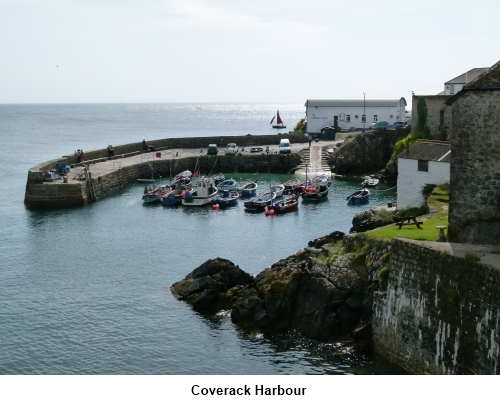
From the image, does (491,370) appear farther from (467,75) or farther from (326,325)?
(467,75)

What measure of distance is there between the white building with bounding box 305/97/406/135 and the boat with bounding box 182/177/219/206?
33010 mm

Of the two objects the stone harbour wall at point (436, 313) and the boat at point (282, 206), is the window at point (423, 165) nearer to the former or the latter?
the stone harbour wall at point (436, 313)

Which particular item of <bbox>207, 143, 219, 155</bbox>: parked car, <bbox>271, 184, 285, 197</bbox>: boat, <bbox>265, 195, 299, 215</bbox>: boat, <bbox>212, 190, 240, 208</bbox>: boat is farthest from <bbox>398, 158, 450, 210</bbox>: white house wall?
<bbox>207, 143, 219, 155</bbox>: parked car

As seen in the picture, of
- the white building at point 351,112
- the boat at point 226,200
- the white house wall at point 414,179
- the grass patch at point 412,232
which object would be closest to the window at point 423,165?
the white house wall at point 414,179

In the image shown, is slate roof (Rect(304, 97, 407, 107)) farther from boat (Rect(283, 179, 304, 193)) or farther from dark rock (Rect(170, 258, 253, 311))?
dark rock (Rect(170, 258, 253, 311))

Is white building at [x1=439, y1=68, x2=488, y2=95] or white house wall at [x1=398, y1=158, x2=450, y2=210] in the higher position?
white building at [x1=439, y1=68, x2=488, y2=95]

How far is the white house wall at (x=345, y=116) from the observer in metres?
93.4

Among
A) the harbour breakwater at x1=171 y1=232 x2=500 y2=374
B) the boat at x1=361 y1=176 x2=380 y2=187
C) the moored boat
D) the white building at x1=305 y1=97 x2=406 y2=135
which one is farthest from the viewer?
the white building at x1=305 y1=97 x2=406 y2=135

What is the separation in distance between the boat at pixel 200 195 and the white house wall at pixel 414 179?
2717cm

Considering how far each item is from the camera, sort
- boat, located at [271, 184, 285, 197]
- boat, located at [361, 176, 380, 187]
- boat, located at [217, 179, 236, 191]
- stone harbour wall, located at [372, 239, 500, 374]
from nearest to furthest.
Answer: stone harbour wall, located at [372, 239, 500, 374], boat, located at [271, 184, 285, 197], boat, located at [361, 176, 380, 187], boat, located at [217, 179, 236, 191]

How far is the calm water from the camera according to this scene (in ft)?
91.5

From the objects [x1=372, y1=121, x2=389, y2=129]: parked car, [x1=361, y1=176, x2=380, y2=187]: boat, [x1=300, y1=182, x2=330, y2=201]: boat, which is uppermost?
[x1=372, y1=121, x2=389, y2=129]: parked car

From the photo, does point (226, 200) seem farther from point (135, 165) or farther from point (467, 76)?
point (467, 76)

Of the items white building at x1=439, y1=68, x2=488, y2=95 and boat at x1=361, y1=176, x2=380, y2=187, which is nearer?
white building at x1=439, y1=68, x2=488, y2=95
